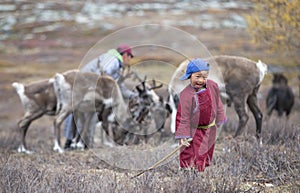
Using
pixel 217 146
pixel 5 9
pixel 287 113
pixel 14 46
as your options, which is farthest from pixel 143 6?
pixel 217 146

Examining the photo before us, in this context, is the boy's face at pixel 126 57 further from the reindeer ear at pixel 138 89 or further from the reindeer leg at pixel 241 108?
the reindeer leg at pixel 241 108

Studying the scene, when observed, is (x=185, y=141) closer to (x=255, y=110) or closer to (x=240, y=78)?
(x=240, y=78)

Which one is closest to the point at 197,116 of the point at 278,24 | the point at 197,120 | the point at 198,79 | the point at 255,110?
the point at 197,120

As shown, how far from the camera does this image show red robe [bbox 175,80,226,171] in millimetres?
5656

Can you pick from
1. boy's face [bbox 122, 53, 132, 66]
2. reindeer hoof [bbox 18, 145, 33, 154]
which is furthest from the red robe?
reindeer hoof [bbox 18, 145, 33, 154]

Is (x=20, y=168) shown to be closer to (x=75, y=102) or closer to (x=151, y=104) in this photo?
(x=75, y=102)

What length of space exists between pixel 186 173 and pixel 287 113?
10089 millimetres

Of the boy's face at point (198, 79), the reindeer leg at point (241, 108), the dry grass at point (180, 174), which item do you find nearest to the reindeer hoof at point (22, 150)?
the dry grass at point (180, 174)

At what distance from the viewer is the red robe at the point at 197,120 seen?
566 centimetres

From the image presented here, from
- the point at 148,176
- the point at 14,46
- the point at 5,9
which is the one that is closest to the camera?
the point at 148,176

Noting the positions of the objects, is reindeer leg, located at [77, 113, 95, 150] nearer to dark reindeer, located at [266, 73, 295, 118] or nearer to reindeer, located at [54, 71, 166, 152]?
reindeer, located at [54, 71, 166, 152]

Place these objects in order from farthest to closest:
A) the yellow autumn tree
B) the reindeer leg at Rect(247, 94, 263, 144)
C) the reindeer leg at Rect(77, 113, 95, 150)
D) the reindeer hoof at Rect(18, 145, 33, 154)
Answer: the yellow autumn tree
the reindeer leg at Rect(77, 113, 95, 150)
the reindeer hoof at Rect(18, 145, 33, 154)
the reindeer leg at Rect(247, 94, 263, 144)

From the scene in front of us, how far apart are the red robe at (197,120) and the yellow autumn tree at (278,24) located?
7493 millimetres

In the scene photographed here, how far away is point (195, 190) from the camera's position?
4641 millimetres
